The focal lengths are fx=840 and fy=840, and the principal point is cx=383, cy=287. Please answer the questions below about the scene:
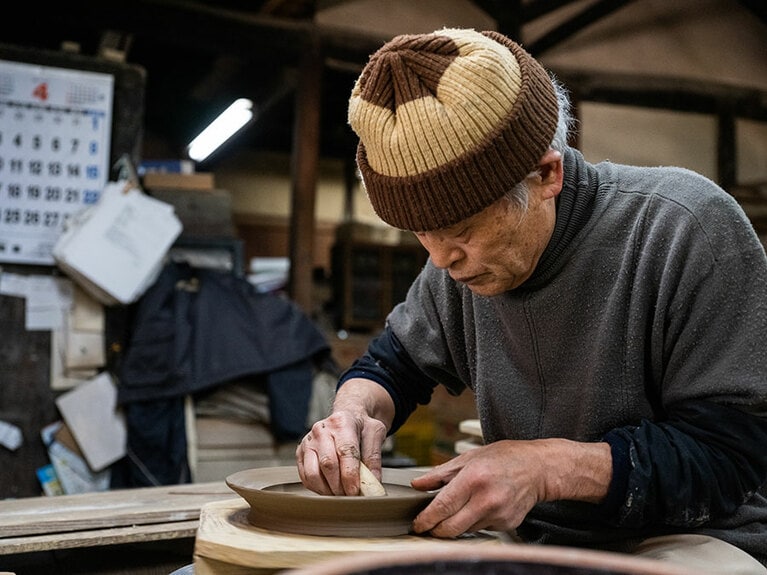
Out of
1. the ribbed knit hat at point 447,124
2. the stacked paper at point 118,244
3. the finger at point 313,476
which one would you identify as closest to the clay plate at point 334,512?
the finger at point 313,476

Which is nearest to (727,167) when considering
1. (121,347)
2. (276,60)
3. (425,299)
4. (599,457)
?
(276,60)

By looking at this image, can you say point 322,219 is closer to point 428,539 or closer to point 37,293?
point 37,293

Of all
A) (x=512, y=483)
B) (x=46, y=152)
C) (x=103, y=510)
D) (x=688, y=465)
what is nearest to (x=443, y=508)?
(x=512, y=483)

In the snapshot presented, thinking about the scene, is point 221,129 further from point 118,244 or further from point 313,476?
point 313,476

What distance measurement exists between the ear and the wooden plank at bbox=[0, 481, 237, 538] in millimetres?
1477

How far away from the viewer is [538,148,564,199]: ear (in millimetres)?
1751

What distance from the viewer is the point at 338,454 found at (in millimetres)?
1750

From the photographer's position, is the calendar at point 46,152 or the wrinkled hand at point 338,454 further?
the calendar at point 46,152

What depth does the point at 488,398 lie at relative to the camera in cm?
210

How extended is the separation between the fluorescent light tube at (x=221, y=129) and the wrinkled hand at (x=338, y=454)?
25.2 ft

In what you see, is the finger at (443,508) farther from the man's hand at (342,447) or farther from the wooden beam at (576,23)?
the wooden beam at (576,23)

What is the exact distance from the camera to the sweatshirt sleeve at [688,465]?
1.61 metres

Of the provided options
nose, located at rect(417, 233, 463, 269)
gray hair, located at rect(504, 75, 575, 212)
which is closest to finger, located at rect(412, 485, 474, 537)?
nose, located at rect(417, 233, 463, 269)

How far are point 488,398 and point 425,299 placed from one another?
37 cm
